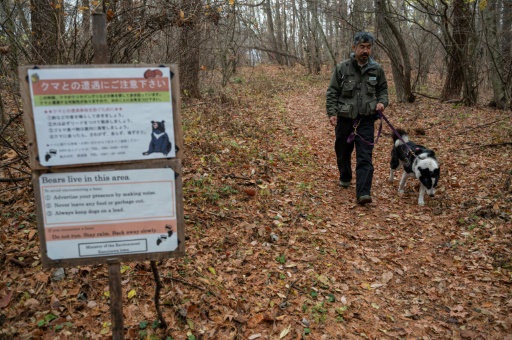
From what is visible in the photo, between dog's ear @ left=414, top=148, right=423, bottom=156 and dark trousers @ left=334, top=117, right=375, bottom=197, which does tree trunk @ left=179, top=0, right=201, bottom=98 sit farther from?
dog's ear @ left=414, top=148, right=423, bottom=156

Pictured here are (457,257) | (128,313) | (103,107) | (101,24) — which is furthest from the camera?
(457,257)

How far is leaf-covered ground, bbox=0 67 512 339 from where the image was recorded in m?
3.29

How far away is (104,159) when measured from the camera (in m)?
2.29

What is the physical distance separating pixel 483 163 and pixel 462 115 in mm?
4235

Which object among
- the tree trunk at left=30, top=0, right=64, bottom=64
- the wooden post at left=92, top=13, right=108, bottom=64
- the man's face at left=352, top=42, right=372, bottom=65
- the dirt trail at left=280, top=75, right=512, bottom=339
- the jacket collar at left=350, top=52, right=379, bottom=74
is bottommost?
the dirt trail at left=280, top=75, right=512, bottom=339

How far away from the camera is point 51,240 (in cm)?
233

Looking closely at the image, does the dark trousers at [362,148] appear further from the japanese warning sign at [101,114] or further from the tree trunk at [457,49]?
the tree trunk at [457,49]

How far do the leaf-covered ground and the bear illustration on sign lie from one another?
1.77m

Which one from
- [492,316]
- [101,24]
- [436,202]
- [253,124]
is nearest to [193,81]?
[253,124]

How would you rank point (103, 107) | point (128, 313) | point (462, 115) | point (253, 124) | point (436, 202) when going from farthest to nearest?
1. point (462, 115)
2. point (253, 124)
3. point (436, 202)
4. point (128, 313)
5. point (103, 107)

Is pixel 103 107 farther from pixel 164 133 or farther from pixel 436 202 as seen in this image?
pixel 436 202

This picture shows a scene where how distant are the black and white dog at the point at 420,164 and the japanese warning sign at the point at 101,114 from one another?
4.95 metres

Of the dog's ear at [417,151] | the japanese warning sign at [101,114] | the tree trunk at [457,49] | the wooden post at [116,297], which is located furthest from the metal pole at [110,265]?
the tree trunk at [457,49]

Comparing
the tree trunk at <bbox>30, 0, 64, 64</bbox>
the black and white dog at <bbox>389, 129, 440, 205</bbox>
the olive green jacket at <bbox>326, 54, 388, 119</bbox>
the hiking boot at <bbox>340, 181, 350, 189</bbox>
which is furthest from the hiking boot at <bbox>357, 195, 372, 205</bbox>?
the tree trunk at <bbox>30, 0, 64, 64</bbox>
